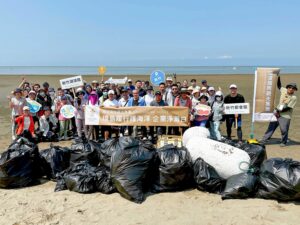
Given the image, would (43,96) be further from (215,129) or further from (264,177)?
(264,177)

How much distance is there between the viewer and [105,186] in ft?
16.0

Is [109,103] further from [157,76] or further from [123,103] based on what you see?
[157,76]

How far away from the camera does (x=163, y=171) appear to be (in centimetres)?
491

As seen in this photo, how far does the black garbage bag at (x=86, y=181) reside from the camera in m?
4.90

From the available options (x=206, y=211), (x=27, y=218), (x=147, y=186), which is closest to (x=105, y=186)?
(x=147, y=186)

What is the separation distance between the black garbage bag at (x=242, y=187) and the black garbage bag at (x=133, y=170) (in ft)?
4.03

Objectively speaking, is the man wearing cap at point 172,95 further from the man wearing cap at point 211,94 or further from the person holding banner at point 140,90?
the man wearing cap at point 211,94

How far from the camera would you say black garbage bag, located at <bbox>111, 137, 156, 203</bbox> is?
464 cm

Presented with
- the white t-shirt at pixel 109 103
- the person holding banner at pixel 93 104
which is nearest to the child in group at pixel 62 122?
the person holding banner at pixel 93 104

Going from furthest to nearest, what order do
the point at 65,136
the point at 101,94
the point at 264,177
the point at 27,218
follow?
the point at 101,94
the point at 65,136
the point at 264,177
the point at 27,218

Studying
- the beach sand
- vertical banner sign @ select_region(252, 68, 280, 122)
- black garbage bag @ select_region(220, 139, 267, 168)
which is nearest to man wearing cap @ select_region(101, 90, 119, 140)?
the beach sand

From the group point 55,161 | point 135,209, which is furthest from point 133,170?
point 55,161

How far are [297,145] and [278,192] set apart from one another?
408 centimetres

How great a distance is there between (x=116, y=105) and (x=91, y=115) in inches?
27.5
